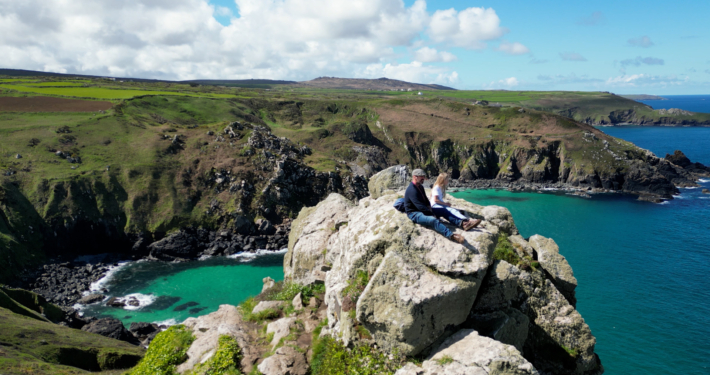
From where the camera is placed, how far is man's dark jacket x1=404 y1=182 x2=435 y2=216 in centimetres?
1180

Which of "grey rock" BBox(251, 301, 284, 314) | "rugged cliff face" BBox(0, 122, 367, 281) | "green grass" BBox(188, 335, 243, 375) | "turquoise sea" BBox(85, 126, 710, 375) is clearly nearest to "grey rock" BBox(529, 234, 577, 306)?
"grey rock" BBox(251, 301, 284, 314)

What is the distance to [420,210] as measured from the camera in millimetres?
11883

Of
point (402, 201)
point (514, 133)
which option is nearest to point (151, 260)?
point (402, 201)

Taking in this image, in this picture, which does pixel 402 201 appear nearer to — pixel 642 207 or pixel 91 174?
pixel 91 174

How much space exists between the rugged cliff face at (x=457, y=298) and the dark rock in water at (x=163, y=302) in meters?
39.8

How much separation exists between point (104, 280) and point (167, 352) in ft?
156

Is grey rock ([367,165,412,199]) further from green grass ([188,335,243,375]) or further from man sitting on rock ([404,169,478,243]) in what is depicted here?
green grass ([188,335,243,375])

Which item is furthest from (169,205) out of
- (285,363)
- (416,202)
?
(416,202)

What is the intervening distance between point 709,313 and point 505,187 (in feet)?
226

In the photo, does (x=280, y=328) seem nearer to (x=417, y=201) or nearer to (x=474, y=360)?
(x=417, y=201)

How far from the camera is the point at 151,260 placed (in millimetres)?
58469

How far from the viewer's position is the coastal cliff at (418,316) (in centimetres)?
1018

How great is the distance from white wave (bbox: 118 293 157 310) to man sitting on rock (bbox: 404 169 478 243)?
150ft

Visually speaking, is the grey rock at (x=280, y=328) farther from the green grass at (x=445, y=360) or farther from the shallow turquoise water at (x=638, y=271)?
the shallow turquoise water at (x=638, y=271)
